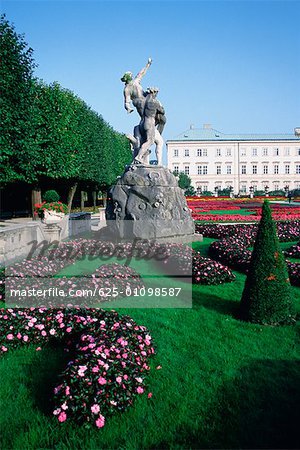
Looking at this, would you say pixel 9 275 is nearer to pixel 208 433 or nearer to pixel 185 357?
pixel 185 357

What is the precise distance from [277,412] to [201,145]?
2533 inches

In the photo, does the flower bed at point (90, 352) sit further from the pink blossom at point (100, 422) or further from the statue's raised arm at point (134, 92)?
the statue's raised arm at point (134, 92)

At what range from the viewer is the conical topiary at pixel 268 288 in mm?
5172

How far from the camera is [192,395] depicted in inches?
141

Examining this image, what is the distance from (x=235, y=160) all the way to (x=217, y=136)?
5.70 meters

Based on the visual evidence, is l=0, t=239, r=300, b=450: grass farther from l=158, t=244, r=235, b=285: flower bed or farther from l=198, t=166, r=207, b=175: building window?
l=198, t=166, r=207, b=175: building window

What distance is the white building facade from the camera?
214ft

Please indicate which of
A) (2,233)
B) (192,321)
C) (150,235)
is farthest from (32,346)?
(150,235)

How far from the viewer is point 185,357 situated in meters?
4.37

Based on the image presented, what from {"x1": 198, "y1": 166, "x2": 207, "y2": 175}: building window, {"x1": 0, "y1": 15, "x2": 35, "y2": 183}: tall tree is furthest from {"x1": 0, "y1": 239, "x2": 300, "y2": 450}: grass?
{"x1": 198, "y1": 166, "x2": 207, "y2": 175}: building window

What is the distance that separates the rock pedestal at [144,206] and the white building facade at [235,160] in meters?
54.2

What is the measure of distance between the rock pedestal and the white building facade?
54.2 metres

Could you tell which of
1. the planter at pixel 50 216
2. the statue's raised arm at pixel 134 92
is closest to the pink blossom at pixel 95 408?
the planter at pixel 50 216

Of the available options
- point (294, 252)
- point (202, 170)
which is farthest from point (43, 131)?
point (202, 170)
